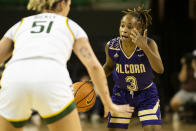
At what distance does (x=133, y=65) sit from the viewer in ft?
13.1

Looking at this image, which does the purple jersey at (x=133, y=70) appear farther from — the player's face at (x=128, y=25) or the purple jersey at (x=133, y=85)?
the player's face at (x=128, y=25)

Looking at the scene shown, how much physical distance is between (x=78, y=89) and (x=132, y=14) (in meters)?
1.00

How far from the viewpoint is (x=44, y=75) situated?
97.5 inches

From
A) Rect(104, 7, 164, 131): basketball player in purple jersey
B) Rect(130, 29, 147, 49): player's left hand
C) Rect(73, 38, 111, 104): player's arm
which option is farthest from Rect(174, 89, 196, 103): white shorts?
Rect(73, 38, 111, 104): player's arm

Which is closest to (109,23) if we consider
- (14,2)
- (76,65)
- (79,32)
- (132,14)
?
(76,65)

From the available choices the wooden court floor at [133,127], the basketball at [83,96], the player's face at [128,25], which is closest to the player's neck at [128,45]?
the player's face at [128,25]

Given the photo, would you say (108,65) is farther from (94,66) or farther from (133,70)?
(94,66)

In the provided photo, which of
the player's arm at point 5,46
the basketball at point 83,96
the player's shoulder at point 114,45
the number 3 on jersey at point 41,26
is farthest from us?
the player's shoulder at point 114,45

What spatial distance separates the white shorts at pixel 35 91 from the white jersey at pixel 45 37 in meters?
0.06

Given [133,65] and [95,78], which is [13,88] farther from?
[133,65]

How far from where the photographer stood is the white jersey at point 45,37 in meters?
2.56

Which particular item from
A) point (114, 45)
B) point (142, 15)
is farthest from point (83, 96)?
point (142, 15)

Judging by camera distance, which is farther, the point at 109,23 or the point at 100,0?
the point at 100,0

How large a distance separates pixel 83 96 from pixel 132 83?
1.86ft
